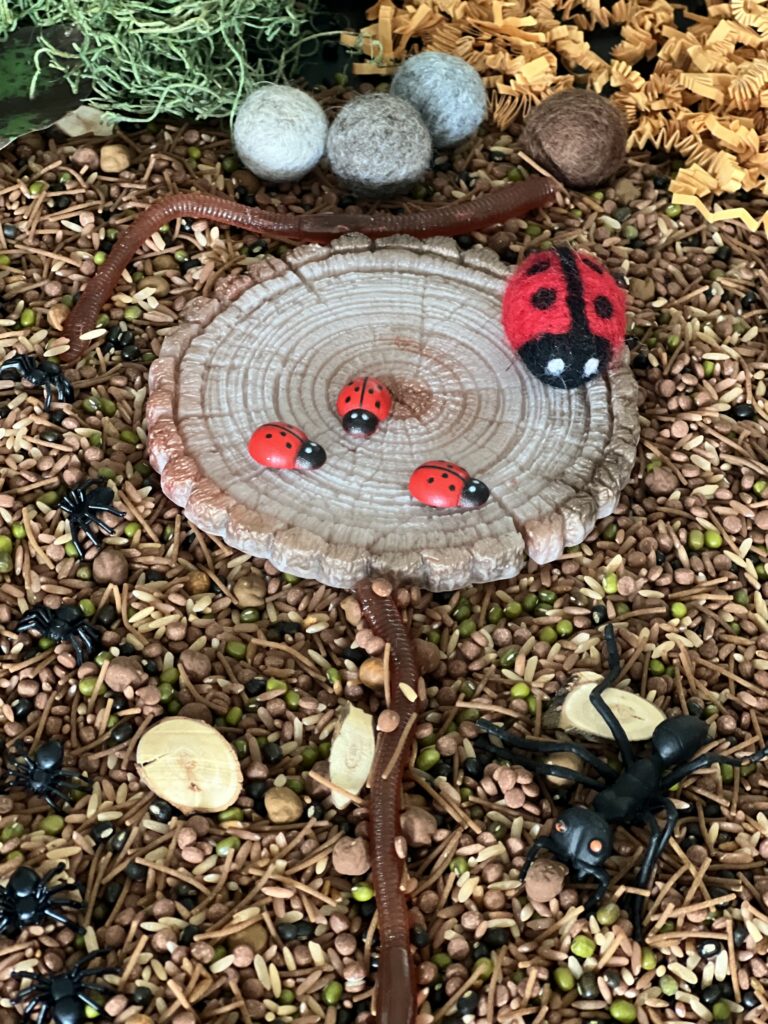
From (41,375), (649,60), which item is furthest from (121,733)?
(649,60)

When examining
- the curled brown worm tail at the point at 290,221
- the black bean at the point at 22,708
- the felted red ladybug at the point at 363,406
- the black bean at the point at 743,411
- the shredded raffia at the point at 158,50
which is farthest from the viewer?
the shredded raffia at the point at 158,50

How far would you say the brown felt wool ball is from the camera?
2.79 m

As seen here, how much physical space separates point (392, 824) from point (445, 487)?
23.9 inches

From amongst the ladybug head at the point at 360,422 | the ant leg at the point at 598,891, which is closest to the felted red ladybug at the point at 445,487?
the ladybug head at the point at 360,422

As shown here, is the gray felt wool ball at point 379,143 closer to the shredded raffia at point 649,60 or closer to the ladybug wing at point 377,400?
the shredded raffia at point 649,60

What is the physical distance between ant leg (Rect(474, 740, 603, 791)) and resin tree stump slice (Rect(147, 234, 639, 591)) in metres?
0.32

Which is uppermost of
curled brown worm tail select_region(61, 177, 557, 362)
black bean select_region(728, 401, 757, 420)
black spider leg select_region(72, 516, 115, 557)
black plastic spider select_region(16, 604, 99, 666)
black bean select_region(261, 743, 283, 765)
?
curled brown worm tail select_region(61, 177, 557, 362)

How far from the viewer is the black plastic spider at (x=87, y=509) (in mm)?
2197

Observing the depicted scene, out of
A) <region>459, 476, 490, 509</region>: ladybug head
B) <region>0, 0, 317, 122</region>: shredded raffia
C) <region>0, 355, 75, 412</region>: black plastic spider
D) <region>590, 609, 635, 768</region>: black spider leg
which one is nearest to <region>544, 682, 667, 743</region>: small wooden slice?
<region>590, 609, 635, 768</region>: black spider leg

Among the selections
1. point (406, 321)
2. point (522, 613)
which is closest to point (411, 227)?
point (406, 321)

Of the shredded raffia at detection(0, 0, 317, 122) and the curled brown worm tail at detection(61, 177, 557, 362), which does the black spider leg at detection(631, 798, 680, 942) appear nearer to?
the curled brown worm tail at detection(61, 177, 557, 362)

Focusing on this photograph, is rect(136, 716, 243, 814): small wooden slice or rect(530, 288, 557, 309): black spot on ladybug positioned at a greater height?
rect(530, 288, 557, 309): black spot on ladybug

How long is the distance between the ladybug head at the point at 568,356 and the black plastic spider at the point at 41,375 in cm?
93

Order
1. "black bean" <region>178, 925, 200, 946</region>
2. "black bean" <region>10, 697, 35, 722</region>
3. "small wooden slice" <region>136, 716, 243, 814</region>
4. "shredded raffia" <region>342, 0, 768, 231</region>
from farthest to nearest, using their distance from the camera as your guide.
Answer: "shredded raffia" <region>342, 0, 768, 231</region> → "black bean" <region>10, 697, 35, 722</region> → "small wooden slice" <region>136, 716, 243, 814</region> → "black bean" <region>178, 925, 200, 946</region>
